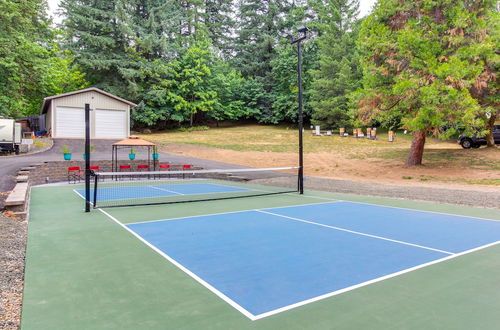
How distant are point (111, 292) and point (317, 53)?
47.3 meters

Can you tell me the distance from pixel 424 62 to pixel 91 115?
23573mm

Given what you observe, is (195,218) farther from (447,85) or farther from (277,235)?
(447,85)

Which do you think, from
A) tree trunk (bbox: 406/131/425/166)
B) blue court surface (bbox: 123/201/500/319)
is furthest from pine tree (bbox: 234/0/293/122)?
blue court surface (bbox: 123/201/500/319)

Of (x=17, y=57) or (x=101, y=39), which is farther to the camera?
(x=101, y=39)

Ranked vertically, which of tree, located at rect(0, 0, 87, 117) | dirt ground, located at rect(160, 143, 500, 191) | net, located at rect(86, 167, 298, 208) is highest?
tree, located at rect(0, 0, 87, 117)

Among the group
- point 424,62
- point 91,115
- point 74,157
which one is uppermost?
point 424,62

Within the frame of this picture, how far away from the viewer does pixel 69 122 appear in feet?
89.5

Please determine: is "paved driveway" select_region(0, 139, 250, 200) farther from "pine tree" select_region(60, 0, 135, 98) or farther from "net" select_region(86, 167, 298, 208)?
"pine tree" select_region(60, 0, 135, 98)

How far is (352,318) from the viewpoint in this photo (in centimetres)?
305

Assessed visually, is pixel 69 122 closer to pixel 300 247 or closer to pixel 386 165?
pixel 386 165

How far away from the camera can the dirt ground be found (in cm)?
1562

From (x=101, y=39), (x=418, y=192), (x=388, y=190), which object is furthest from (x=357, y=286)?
(x=101, y=39)

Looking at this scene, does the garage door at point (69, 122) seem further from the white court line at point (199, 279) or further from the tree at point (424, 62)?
the white court line at point (199, 279)

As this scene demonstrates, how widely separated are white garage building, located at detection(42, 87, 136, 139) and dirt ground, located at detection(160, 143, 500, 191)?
17.6ft
